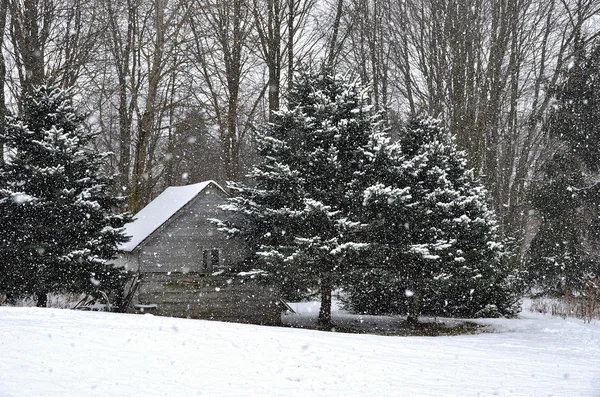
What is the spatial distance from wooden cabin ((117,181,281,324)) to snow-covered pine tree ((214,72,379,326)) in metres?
1.39

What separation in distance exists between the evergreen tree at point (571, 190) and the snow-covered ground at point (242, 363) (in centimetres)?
1068

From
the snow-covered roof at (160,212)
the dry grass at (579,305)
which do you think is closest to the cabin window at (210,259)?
the snow-covered roof at (160,212)

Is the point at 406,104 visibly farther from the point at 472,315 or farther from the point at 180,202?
the point at 180,202

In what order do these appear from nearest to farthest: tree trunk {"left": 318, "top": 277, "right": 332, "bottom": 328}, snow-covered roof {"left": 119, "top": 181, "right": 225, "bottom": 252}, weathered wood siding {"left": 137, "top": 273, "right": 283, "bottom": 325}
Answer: tree trunk {"left": 318, "top": 277, "right": 332, "bottom": 328} → weathered wood siding {"left": 137, "top": 273, "right": 283, "bottom": 325} → snow-covered roof {"left": 119, "top": 181, "right": 225, "bottom": 252}

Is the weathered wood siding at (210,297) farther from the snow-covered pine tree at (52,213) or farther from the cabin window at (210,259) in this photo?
the snow-covered pine tree at (52,213)

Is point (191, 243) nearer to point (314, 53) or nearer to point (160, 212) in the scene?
point (160, 212)

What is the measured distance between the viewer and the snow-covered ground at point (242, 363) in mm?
7363

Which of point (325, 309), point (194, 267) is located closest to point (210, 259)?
point (194, 267)

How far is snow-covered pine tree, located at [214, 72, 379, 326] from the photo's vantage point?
51.6 feet

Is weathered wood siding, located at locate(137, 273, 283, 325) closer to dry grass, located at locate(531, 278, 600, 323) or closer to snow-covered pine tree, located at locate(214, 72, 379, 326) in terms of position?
snow-covered pine tree, located at locate(214, 72, 379, 326)

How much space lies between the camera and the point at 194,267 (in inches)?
704

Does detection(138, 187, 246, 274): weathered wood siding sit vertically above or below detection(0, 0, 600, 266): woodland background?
below

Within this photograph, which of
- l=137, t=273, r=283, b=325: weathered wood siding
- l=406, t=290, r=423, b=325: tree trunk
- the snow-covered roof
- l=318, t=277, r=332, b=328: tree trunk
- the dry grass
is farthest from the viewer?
the dry grass

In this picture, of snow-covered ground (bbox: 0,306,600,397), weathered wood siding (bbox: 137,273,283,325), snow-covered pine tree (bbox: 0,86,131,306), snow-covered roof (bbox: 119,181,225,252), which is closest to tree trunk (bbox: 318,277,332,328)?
weathered wood siding (bbox: 137,273,283,325)
